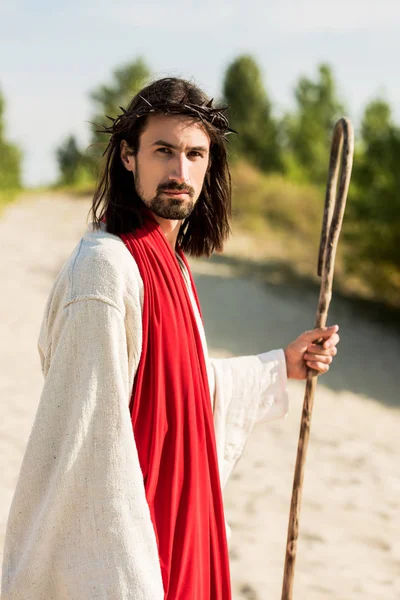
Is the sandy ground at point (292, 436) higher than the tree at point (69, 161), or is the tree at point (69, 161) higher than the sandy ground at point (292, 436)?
the tree at point (69, 161)

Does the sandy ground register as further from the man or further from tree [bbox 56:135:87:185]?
tree [bbox 56:135:87:185]

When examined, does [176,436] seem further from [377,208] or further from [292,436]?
[377,208]

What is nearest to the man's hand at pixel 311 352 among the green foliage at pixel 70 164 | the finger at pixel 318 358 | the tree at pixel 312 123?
the finger at pixel 318 358

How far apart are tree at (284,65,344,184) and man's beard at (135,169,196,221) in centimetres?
2665

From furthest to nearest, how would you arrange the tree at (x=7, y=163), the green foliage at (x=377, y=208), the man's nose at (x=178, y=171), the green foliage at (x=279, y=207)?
the tree at (x=7, y=163), the green foliage at (x=279, y=207), the green foliage at (x=377, y=208), the man's nose at (x=178, y=171)

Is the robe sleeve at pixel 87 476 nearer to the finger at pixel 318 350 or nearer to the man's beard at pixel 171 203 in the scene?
the man's beard at pixel 171 203

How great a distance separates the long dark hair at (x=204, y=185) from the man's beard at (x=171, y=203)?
0.06 m

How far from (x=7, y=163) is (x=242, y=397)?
31.5 metres

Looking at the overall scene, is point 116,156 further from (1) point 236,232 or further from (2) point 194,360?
(1) point 236,232

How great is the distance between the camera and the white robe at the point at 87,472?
5.93ft

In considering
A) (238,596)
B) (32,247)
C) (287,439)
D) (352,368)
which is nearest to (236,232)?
(32,247)

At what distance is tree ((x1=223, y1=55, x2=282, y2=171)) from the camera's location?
30297 mm

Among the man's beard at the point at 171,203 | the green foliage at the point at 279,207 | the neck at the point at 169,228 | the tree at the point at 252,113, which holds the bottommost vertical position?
the green foliage at the point at 279,207

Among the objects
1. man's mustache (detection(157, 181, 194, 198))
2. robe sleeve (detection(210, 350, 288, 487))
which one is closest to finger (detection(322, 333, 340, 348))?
robe sleeve (detection(210, 350, 288, 487))
